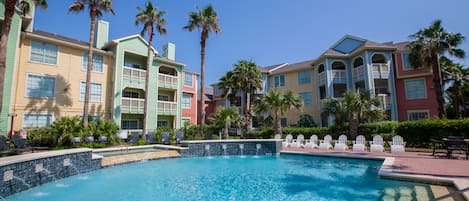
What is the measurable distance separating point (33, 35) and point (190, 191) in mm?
18007

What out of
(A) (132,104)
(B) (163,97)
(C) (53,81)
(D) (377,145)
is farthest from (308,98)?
(C) (53,81)

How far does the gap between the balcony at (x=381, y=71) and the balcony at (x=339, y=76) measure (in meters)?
3.00

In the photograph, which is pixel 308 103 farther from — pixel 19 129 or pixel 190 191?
pixel 19 129

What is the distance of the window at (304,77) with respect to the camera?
27.9 meters

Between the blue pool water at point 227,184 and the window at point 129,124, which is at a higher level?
the window at point 129,124

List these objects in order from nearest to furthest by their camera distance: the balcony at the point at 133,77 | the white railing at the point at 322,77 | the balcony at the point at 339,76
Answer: the balcony at the point at 133,77, the balcony at the point at 339,76, the white railing at the point at 322,77

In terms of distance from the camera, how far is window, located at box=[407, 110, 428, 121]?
21.3 metres

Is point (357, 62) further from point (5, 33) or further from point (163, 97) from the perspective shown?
point (5, 33)

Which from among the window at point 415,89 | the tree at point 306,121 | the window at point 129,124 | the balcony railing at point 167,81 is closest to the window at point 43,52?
the window at point 129,124

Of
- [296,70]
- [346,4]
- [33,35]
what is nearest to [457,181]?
[346,4]

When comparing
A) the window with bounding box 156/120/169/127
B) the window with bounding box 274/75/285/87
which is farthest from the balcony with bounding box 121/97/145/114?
the window with bounding box 274/75/285/87

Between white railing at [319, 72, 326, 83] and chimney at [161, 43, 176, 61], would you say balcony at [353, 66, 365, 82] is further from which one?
chimney at [161, 43, 176, 61]

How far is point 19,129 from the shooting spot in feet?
53.1

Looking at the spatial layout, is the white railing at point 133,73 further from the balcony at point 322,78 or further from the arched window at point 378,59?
the arched window at point 378,59
